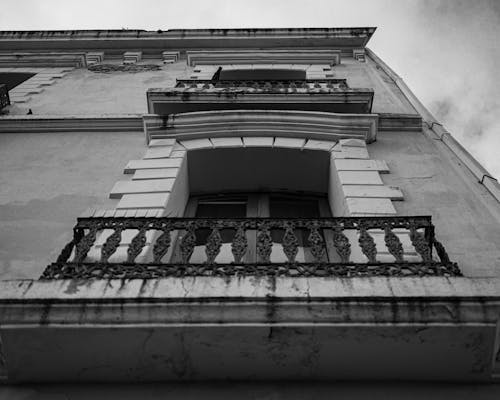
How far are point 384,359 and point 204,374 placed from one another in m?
1.40

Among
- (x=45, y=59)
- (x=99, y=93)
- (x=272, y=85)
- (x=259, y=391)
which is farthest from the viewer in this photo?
(x=45, y=59)

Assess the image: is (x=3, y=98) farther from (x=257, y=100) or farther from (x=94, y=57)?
(x=257, y=100)

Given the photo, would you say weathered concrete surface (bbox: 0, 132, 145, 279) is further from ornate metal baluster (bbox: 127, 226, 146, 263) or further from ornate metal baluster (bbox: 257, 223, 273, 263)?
ornate metal baluster (bbox: 257, 223, 273, 263)

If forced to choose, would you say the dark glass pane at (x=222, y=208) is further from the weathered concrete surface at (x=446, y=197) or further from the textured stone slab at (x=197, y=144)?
the weathered concrete surface at (x=446, y=197)

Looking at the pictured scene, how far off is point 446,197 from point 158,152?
13.1 ft

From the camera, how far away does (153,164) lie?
732 cm

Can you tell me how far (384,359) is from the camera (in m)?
4.03

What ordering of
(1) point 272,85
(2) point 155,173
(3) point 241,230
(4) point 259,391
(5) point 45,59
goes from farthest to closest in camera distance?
Answer: (5) point 45,59
(1) point 272,85
(2) point 155,173
(3) point 241,230
(4) point 259,391

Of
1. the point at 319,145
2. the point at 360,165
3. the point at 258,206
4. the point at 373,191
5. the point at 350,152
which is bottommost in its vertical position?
the point at 373,191

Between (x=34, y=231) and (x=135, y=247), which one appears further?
(x=34, y=231)

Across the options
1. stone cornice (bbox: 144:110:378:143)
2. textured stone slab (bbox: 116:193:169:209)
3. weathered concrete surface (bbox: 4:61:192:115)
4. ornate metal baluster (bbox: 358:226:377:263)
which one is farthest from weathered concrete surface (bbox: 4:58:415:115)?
ornate metal baluster (bbox: 358:226:377:263)

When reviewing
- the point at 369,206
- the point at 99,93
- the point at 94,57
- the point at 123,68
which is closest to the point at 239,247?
the point at 369,206

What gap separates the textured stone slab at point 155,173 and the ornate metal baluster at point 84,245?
1936 millimetres

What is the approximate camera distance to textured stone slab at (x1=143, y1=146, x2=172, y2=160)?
755 centimetres
